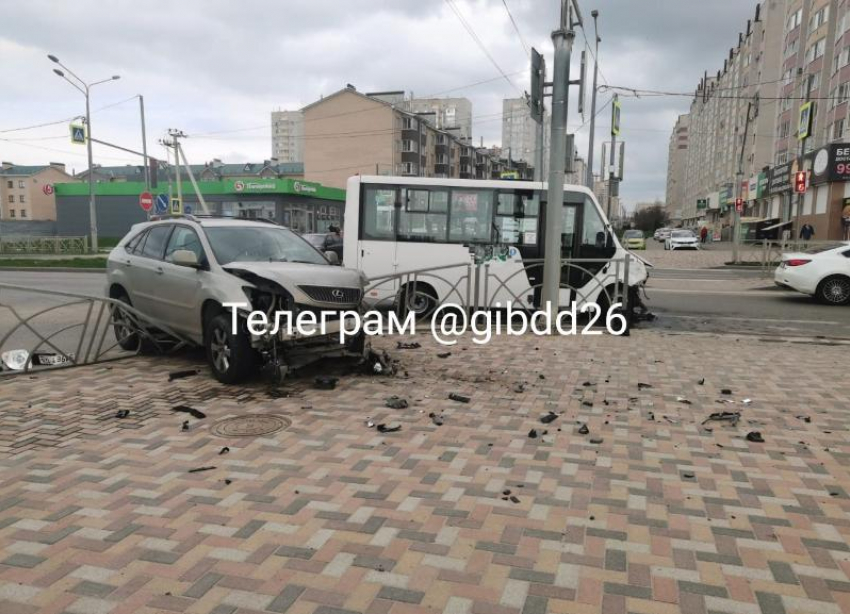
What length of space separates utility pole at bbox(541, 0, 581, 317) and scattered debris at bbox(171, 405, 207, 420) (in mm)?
5936

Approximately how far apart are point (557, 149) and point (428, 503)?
719 cm

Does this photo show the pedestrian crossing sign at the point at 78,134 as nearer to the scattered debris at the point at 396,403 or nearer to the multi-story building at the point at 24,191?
the scattered debris at the point at 396,403

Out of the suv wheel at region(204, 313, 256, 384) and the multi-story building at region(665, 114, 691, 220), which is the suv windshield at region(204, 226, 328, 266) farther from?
the multi-story building at region(665, 114, 691, 220)

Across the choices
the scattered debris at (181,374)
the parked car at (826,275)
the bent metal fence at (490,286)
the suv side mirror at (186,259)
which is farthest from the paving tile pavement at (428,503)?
the parked car at (826,275)

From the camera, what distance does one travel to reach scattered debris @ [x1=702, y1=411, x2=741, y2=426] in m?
5.03

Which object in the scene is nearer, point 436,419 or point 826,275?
point 436,419

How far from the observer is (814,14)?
54.1m

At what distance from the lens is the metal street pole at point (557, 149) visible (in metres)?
9.27

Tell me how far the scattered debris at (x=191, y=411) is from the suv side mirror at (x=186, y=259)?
180 centimetres

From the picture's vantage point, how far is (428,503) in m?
3.52

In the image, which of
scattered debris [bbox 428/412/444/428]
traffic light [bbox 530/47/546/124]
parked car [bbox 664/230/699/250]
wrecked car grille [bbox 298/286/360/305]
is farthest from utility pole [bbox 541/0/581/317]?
parked car [bbox 664/230/699/250]

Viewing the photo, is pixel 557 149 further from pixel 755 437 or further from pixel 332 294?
pixel 755 437

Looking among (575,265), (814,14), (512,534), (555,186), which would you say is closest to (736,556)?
(512,534)

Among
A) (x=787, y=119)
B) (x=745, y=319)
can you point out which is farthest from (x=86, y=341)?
(x=787, y=119)
